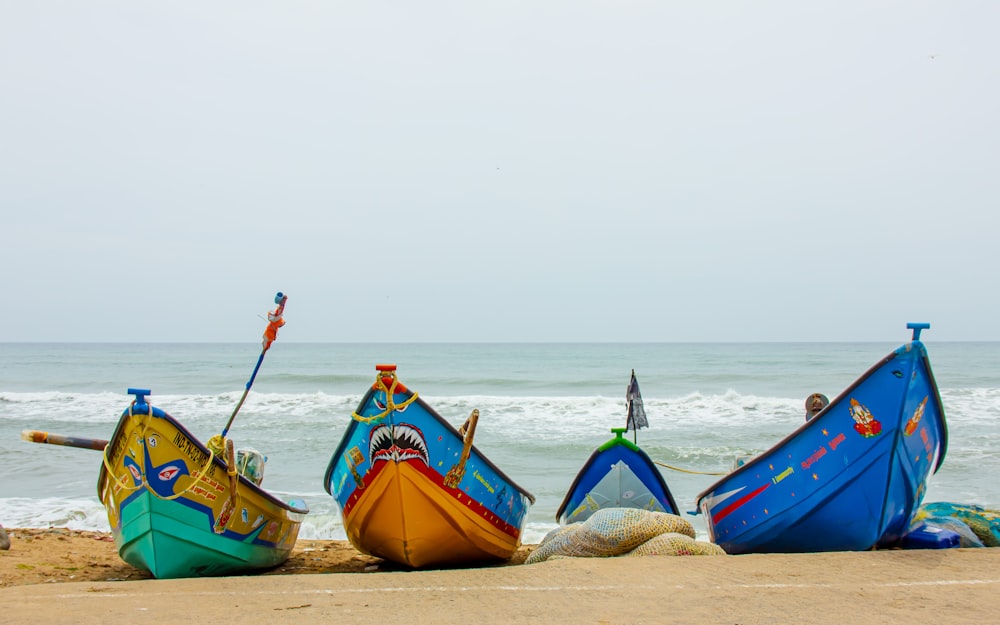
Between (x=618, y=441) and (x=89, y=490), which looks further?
(x=89, y=490)

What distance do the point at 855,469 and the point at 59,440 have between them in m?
6.16

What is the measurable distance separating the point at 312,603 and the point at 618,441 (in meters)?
3.83

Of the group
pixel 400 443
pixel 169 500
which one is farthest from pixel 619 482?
pixel 169 500

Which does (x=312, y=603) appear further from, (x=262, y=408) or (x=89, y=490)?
(x=262, y=408)

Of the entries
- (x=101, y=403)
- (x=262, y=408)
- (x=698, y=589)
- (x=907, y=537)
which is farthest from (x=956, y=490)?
(x=101, y=403)

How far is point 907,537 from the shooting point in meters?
6.42

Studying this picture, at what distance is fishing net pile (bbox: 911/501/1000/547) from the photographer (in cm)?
666

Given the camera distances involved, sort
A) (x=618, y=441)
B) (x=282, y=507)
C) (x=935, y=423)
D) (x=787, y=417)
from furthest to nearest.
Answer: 1. (x=787, y=417)
2. (x=618, y=441)
3. (x=282, y=507)
4. (x=935, y=423)

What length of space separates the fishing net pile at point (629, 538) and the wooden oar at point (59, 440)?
3709mm

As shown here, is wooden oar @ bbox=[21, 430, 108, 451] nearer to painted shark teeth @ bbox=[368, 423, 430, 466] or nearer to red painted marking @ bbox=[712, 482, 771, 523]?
painted shark teeth @ bbox=[368, 423, 430, 466]

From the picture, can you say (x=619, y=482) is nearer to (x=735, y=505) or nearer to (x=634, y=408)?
(x=735, y=505)

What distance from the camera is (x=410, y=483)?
595 cm

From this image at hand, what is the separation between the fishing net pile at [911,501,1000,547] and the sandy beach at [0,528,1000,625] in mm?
902

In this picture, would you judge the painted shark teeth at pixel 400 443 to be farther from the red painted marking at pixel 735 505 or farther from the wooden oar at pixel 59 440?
the red painted marking at pixel 735 505
